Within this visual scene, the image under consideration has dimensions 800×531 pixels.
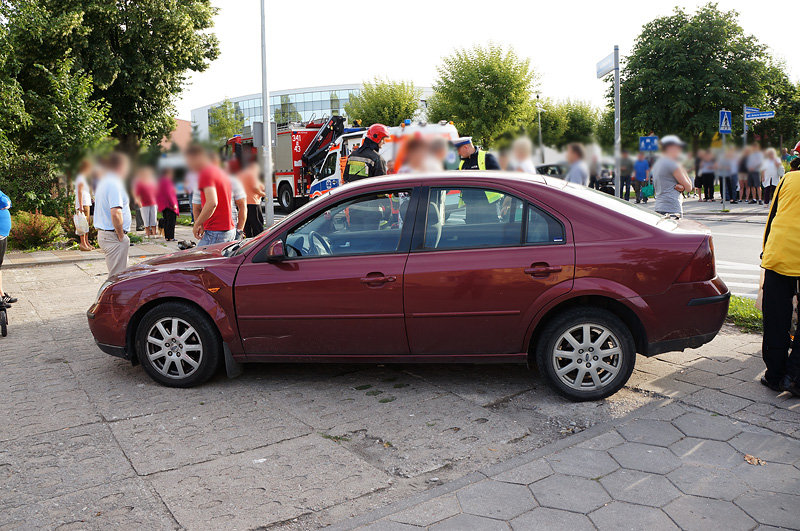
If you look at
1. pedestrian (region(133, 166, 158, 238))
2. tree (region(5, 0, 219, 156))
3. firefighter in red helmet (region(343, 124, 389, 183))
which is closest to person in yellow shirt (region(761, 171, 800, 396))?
firefighter in red helmet (region(343, 124, 389, 183))

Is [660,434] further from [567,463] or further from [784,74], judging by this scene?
[784,74]

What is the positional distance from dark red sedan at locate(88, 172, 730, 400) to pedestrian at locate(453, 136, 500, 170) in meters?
4.86

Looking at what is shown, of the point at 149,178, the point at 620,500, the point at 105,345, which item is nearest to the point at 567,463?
the point at 620,500

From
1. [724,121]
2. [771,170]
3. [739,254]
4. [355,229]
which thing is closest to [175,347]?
[355,229]

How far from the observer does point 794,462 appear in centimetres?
349

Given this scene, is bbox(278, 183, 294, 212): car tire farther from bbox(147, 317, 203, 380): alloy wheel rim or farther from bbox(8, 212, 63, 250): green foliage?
bbox(147, 317, 203, 380): alloy wheel rim

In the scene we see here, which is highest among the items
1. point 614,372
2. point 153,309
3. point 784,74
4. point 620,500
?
point 784,74

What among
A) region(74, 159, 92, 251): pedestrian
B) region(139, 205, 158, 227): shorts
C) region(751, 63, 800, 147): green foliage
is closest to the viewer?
region(74, 159, 92, 251): pedestrian

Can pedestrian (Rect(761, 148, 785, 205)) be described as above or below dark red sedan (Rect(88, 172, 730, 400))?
above

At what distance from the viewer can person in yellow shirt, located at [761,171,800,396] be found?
4.40 meters

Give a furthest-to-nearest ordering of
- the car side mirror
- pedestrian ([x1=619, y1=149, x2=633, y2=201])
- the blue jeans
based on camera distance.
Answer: pedestrian ([x1=619, y1=149, x2=633, y2=201]), the blue jeans, the car side mirror

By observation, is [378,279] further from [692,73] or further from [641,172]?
[692,73]

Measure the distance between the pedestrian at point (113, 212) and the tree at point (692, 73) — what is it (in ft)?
117

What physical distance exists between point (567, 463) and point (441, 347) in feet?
4.17
